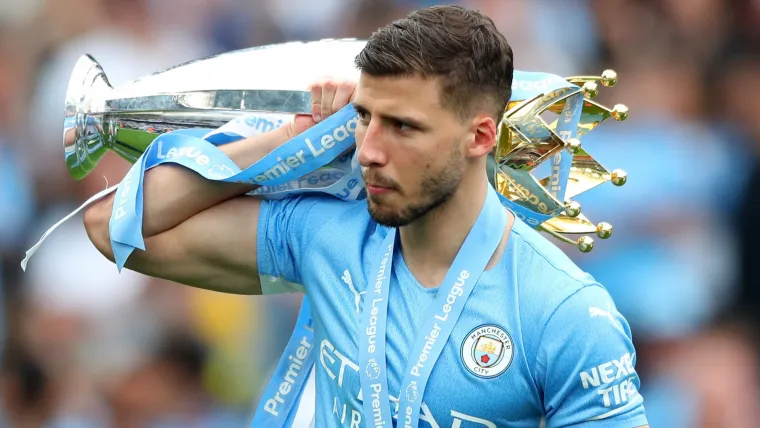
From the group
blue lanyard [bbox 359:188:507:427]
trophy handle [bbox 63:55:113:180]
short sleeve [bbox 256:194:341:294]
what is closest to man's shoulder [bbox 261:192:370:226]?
short sleeve [bbox 256:194:341:294]

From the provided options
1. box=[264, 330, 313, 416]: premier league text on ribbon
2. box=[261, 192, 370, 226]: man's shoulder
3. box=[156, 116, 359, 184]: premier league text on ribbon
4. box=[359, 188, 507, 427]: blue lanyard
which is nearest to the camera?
box=[359, 188, 507, 427]: blue lanyard

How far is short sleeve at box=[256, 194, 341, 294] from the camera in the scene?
2.99 m

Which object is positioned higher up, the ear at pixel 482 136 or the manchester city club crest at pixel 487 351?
the ear at pixel 482 136

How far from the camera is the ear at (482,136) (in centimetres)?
271

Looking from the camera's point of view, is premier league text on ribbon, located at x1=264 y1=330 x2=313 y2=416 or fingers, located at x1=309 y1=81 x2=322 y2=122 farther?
premier league text on ribbon, located at x1=264 y1=330 x2=313 y2=416

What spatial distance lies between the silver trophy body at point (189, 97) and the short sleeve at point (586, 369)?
0.88 meters

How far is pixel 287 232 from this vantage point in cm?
301

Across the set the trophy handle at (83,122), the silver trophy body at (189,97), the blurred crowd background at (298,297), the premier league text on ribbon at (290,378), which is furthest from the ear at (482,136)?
the blurred crowd background at (298,297)

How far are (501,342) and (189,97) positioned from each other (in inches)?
42.2

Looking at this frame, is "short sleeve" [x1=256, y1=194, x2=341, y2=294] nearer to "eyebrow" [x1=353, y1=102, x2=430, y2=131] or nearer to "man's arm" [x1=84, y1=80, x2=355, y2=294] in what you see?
"man's arm" [x1=84, y1=80, x2=355, y2=294]

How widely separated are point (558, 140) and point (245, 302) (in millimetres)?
2630

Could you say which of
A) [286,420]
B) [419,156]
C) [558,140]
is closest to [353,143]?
[419,156]

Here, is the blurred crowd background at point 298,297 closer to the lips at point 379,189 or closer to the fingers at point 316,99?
the fingers at point 316,99

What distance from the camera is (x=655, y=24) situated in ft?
17.9
